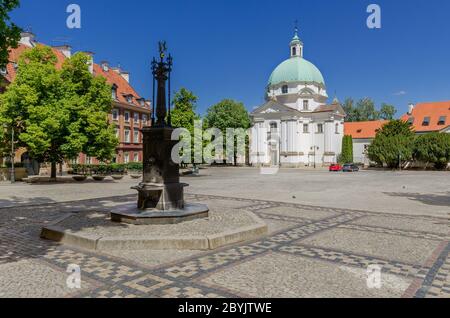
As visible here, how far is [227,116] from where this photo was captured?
231 ft

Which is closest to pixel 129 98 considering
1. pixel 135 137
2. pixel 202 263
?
pixel 135 137

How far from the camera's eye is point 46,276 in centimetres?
613

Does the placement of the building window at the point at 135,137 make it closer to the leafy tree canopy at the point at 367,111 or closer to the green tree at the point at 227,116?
the green tree at the point at 227,116

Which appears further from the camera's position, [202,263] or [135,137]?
[135,137]

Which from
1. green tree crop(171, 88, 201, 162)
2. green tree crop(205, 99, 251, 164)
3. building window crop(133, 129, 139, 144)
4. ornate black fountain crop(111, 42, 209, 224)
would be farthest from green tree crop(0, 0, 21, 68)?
green tree crop(205, 99, 251, 164)

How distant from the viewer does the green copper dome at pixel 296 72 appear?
74.9 meters

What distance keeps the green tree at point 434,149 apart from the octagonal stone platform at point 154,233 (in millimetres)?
50253

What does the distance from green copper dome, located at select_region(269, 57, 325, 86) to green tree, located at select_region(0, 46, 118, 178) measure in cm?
5344

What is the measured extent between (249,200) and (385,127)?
52.7m

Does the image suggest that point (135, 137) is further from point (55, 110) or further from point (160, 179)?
point (160, 179)

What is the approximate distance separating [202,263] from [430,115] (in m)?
75.0

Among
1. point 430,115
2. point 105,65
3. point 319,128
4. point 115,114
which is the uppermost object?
point 105,65

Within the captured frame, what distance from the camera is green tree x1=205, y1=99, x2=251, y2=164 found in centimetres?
7038
